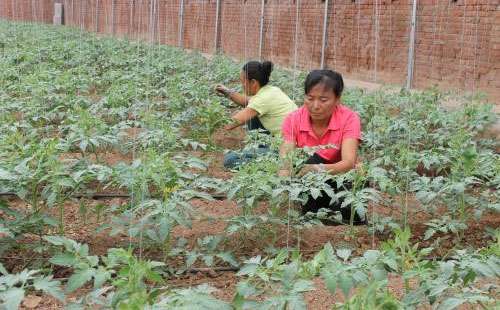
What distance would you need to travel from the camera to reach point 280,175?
3.04 m

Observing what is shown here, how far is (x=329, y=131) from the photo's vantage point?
3662mm

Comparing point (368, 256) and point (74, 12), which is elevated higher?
point (74, 12)

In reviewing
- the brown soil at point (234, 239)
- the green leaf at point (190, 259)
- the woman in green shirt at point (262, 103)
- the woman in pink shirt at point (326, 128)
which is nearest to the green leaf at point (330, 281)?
the brown soil at point (234, 239)

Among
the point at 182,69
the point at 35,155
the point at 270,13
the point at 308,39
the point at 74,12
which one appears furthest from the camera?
the point at 74,12

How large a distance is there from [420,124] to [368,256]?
308 cm

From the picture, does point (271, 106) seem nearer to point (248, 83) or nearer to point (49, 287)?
point (248, 83)

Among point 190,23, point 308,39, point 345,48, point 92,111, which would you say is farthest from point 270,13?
point 92,111

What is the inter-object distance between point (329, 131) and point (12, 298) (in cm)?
227

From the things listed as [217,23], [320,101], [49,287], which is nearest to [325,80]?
[320,101]

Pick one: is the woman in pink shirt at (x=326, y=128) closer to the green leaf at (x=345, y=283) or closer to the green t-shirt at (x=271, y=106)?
the green t-shirt at (x=271, y=106)

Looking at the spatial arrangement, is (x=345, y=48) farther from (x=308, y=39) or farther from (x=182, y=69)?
(x=182, y=69)

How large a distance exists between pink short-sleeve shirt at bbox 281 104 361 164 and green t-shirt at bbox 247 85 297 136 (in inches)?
35.2

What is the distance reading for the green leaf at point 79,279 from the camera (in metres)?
1.84

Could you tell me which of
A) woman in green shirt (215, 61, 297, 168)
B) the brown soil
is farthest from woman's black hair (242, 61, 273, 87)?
the brown soil
